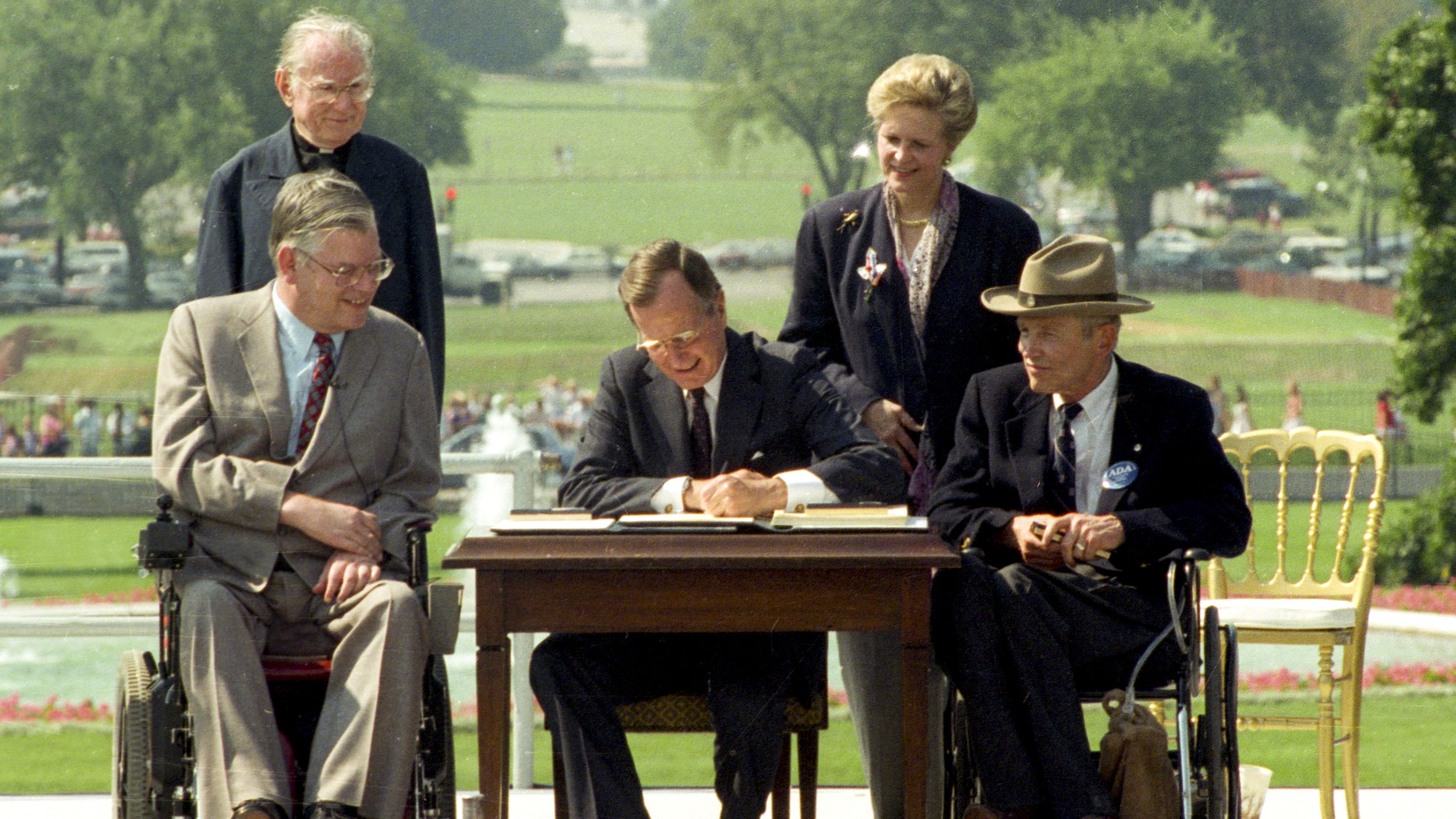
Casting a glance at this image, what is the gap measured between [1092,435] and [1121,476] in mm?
98

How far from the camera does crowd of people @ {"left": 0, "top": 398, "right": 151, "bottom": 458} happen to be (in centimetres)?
759

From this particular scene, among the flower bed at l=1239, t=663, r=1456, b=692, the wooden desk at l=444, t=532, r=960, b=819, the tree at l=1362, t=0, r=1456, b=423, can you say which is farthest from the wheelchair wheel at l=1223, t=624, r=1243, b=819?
the tree at l=1362, t=0, r=1456, b=423

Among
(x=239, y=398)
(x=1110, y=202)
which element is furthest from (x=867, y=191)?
(x=1110, y=202)

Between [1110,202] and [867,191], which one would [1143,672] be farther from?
[1110,202]

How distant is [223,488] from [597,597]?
2.17ft

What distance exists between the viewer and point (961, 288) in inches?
129

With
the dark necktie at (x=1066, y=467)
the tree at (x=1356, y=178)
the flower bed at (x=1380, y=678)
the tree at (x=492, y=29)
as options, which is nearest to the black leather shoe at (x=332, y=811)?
the dark necktie at (x=1066, y=467)

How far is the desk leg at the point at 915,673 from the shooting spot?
261 centimetres

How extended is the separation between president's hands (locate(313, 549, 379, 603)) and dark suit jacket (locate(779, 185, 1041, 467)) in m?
0.98

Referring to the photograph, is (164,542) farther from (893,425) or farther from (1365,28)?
(1365,28)

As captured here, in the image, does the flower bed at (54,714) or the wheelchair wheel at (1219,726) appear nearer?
the wheelchair wheel at (1219,726)

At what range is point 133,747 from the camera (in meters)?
2.68

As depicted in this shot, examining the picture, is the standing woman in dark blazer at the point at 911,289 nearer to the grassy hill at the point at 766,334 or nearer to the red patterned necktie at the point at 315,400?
the red patterned necktie at the point at 315,400

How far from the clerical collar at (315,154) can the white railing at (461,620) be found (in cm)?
79
